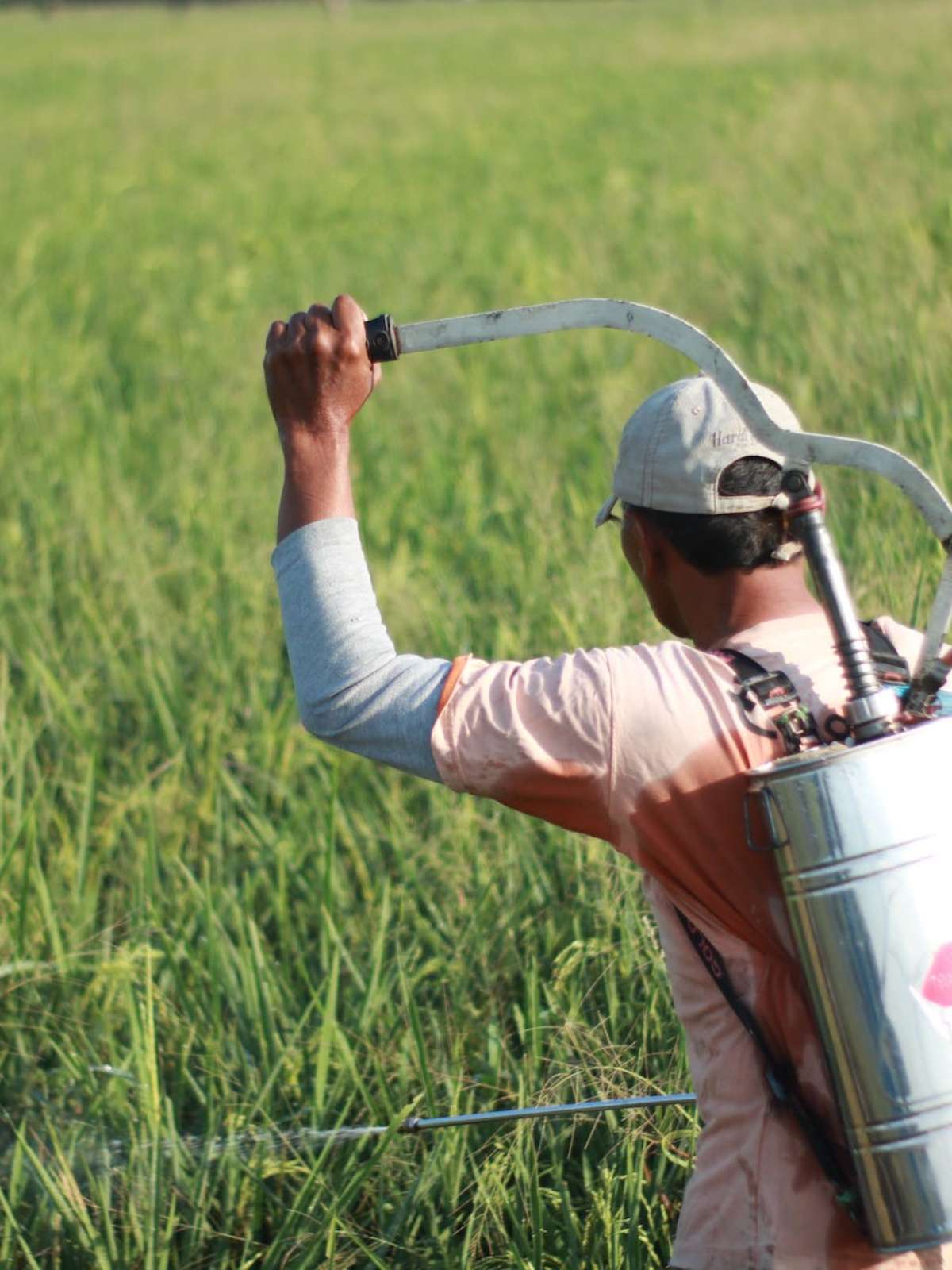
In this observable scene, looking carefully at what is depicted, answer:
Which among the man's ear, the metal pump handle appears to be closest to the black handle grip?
the metal pump handle

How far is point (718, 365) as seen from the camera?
1.56 metres

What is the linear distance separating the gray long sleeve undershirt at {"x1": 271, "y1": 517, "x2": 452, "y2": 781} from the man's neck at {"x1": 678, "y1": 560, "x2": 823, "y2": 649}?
263 millimetres

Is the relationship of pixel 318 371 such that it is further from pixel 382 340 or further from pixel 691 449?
pixel 691 449

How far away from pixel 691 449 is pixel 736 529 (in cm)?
9

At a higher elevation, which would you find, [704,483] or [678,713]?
[704,483]

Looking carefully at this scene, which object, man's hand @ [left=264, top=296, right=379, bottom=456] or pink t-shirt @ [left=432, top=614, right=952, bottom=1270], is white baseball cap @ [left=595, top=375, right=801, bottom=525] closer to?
pink t-shirt @ [left=432, top=614, right=952, bottom=1270]

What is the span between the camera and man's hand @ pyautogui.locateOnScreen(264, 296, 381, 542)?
162cm

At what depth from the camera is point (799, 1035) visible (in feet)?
4.95

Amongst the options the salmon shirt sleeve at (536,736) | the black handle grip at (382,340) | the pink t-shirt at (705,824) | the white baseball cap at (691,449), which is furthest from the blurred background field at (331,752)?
Result: the black handle grip at (382,340)

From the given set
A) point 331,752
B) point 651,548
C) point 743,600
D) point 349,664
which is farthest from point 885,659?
point 331,752

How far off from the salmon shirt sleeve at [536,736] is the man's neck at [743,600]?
16 centimetres

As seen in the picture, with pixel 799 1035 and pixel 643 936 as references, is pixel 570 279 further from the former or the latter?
pixel 799 1035

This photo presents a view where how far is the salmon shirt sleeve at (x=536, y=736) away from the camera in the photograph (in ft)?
4.88

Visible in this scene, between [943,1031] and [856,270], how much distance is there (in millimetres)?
5093
